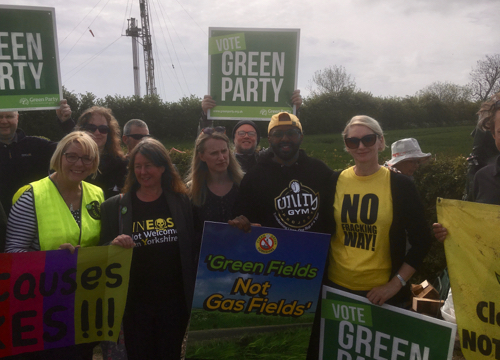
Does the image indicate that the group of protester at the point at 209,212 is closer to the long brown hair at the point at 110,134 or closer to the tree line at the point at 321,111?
the long brown hair at the point at 110,134

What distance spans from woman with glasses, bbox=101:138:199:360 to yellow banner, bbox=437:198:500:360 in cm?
193

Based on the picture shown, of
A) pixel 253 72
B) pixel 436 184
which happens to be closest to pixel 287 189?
pixel 253 72

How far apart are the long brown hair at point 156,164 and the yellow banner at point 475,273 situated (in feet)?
6.73

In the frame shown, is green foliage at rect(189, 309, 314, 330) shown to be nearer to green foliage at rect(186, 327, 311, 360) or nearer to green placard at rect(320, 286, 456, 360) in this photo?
green foliage at rect(186, 327, 311, 360)

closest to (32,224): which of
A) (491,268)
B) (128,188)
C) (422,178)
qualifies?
(128,188)

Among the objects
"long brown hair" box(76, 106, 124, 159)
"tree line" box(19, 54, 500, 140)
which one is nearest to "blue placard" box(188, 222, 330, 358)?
"long brown hair" box(76, 106, 124, 159)

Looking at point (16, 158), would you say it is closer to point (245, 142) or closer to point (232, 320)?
point (245, 142)

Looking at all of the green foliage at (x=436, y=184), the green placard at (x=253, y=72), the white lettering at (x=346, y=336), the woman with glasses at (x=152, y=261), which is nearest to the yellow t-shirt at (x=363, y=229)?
the white lettering at (x=346, y=336)

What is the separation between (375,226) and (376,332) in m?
0.80

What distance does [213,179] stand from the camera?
3605 mm

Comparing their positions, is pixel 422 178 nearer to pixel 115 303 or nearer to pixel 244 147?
pixel 244 147

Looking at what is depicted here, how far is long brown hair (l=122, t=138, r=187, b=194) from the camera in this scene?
3223 mm

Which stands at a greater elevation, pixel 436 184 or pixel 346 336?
pixel 436 184

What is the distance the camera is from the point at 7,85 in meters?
4.01
